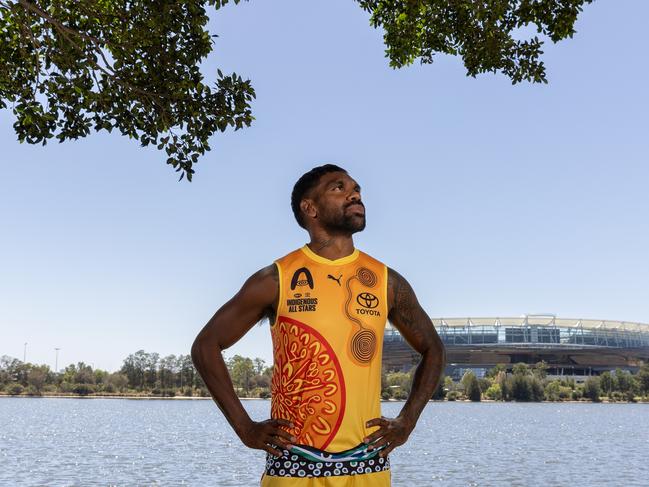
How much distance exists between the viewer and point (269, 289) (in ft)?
15.6

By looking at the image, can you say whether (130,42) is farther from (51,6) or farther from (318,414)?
(318,414)

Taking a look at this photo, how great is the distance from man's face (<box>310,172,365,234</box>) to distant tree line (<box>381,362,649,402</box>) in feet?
594

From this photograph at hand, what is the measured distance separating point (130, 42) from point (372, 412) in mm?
6846

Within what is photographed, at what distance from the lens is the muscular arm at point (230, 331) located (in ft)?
15.2

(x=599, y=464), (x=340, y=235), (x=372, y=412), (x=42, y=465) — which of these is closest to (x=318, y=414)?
(x=372, y=412)

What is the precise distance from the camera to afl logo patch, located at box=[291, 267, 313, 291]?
186 inches

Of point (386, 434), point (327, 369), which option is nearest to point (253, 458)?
point (386, 434)

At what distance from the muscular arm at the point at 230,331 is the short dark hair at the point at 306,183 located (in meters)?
0.45

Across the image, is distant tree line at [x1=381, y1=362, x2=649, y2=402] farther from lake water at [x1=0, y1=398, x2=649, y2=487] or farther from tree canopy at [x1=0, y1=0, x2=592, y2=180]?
tree canopy at [x1=0, y1=0, x2=592, y2=180]

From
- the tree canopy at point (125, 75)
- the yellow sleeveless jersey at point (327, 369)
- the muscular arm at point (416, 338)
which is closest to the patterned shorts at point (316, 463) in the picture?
the yellow sleeveless jersey at point (327, 369)

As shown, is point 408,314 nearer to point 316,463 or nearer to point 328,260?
point 328,260

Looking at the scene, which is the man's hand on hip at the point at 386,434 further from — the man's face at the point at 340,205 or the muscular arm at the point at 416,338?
the man's face at the point at 340,205

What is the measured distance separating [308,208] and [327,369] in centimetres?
102

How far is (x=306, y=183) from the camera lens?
196 inches
